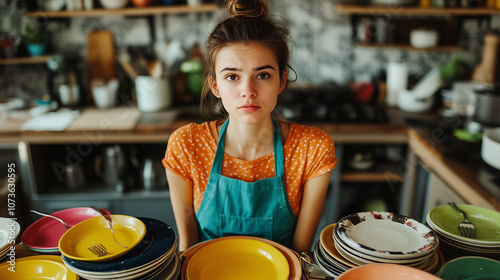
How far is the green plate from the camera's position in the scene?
988mm

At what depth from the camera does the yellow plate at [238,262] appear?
910 mm

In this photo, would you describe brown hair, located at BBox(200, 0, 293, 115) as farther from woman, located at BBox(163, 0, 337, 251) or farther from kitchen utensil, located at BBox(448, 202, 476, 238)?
kitchen utensil, located at BBox(448, 202, 476, 238)

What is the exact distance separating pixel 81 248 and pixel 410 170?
2.04 meters

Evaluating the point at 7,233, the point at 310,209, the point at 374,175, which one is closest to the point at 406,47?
the point at 374,175

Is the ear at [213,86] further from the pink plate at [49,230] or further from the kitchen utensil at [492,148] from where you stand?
the kitchen utensil at [492,148]

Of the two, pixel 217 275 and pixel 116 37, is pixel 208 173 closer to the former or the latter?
pixel 217 275

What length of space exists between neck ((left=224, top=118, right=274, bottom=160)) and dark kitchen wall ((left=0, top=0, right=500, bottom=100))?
5.33 feet

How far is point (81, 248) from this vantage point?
2.89 feet

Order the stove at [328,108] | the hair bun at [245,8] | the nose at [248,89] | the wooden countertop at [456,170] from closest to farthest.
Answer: the nose at [248,89], the hair bun at [245,8], the wooden countertop at [456,170], the stove at [328,108]

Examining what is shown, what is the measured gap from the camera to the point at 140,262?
0.81m

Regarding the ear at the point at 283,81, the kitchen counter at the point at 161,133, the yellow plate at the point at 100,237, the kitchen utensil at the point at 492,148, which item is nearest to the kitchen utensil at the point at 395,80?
the kitchen counter at the point at 161,133

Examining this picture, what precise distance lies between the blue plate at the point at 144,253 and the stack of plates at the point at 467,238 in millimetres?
657

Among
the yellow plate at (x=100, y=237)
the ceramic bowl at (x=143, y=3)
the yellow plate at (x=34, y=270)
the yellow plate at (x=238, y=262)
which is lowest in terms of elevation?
the yellow plate at (x=238, y=262)

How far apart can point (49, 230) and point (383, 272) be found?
0.83 m
